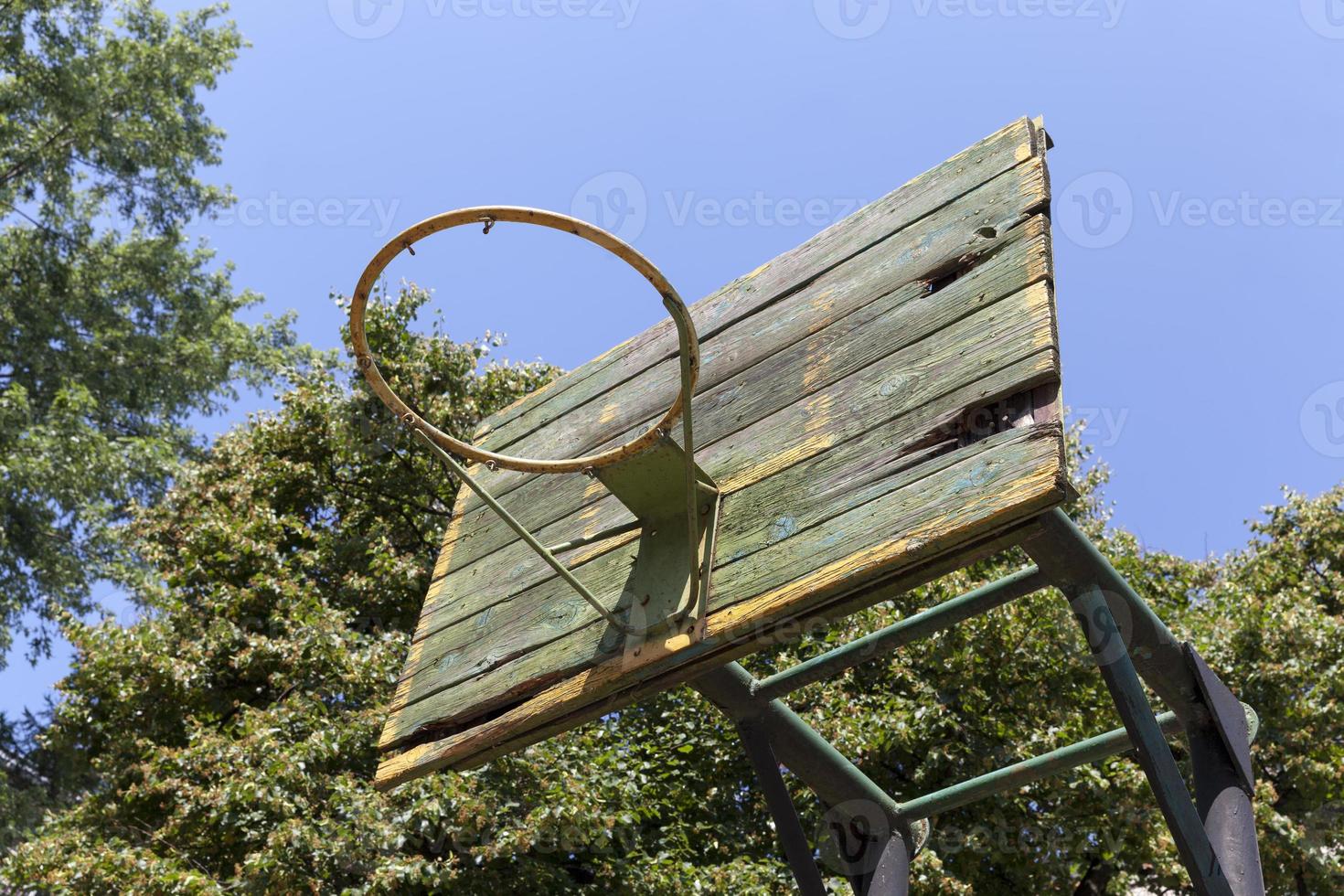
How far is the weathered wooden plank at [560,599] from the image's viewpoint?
2732mm

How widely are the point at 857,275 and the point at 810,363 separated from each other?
0.32 metres

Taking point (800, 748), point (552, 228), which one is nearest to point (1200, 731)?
point (800, 748)

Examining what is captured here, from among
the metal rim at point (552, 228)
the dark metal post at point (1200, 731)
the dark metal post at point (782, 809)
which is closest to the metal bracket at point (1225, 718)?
the dark metal post at point (1200, 731)

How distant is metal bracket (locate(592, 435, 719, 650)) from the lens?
302cm

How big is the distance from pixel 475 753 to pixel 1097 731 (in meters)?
7.47

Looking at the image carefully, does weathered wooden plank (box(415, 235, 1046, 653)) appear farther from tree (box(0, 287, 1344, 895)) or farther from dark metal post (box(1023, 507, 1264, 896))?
tree (box(0, 287, 1344, 895))

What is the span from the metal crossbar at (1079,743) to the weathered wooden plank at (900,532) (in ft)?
0.67

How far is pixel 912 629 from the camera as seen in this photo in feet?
11.1

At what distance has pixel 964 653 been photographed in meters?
9.75

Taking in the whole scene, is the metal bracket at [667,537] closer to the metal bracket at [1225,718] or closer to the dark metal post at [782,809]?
the dark metal post at [782,809]

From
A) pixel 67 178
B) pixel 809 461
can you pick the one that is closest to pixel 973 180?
pixel 809 461

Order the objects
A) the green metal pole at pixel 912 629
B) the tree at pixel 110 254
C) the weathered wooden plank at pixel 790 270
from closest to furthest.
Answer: the green metal pole at pixel 912 629, the weathered wooden plank at pixel 790 270, the tree at pixel 110 254

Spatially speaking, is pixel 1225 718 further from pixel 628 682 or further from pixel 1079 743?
pixel 628 682

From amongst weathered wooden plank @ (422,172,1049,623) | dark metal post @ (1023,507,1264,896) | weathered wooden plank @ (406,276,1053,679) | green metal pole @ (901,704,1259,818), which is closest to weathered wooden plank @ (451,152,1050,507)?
weathered wooden plank @ (422,172,1049,623)
